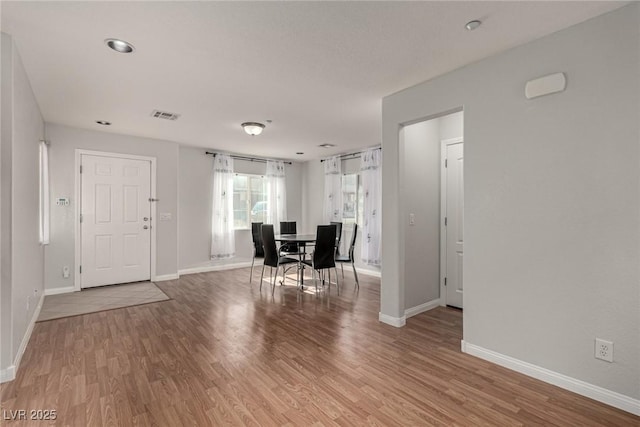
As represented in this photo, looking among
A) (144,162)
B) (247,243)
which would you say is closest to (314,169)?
(247,243)

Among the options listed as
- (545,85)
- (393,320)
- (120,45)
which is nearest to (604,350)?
(393,320)

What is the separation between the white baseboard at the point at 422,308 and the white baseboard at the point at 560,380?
887 millimetres

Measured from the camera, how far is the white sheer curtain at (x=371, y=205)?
5664 mm

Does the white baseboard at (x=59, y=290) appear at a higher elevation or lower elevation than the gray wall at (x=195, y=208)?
lower

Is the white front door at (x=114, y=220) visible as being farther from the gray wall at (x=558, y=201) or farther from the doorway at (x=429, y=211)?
the gray wall at (x=558, y=201)

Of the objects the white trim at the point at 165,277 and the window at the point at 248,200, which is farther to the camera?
the window at the point at 248,200

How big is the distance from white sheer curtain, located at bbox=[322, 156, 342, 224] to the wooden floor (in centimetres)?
319

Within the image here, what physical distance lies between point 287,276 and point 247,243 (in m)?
1.56

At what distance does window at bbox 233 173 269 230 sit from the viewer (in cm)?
658

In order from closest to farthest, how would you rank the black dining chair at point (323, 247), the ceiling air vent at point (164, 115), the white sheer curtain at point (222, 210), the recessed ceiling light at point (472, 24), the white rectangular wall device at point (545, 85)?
the recessed ceiling light at point (472, 24), the white rectangular wall device at point (545, 85), the ceiling air vent at point (164, 115), the black dining chair at point (323, 247), the white sheer curtain at point (222, 210)

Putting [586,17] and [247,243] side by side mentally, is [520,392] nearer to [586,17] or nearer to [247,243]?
[586,17]

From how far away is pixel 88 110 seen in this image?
380cm

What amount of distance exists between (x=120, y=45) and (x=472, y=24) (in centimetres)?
258

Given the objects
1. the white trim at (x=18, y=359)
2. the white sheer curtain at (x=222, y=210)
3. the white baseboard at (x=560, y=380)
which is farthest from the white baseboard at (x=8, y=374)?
the white sheer curtain at (x=222, y=210)
